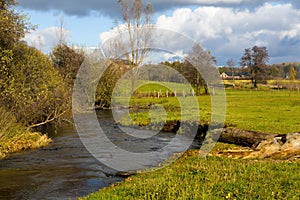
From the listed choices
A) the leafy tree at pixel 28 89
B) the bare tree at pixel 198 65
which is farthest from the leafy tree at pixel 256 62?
the leafy tree at pixel 28 89

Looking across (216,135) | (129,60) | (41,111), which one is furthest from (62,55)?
(216,135)

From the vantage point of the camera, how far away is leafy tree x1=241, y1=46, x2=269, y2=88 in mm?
121438

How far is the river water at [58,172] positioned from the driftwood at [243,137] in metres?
2.36

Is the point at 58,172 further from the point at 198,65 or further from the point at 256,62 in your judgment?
the point at 256,62

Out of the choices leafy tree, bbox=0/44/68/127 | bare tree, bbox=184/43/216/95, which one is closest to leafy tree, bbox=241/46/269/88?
bare tree, bbox=184/43/216/95

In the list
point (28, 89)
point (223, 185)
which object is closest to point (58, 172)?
point (28, 89)

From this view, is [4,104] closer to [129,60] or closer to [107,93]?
[107,93]

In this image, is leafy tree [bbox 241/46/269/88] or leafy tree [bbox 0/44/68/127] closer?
leafy tree [bbox 0/44/68/127]

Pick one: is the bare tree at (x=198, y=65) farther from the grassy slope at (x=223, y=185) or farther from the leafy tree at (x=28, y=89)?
the grassy slope at (x=223, y=185)

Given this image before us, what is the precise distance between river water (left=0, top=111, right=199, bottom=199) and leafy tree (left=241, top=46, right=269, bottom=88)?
327 ft

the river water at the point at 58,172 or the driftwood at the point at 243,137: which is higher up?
the driftwood at the point at 243,137

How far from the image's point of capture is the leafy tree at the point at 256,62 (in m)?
121

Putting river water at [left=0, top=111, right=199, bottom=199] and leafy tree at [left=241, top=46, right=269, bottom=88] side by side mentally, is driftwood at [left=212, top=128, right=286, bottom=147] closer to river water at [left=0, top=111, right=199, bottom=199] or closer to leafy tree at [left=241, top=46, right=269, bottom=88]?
river water at [left=0, top=111, right=199, bottom=199]

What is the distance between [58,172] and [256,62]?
11681 cm
